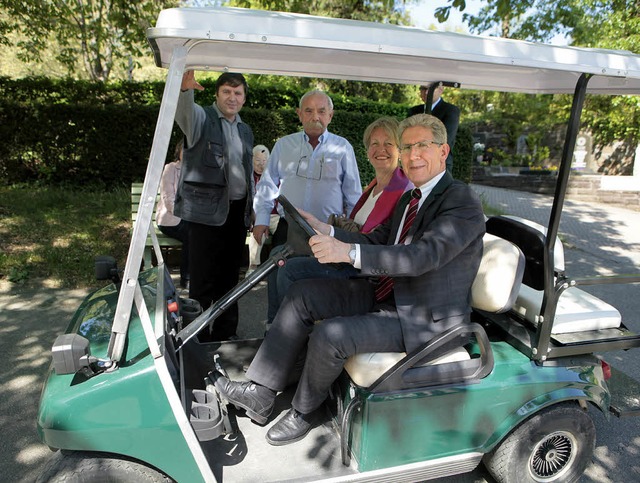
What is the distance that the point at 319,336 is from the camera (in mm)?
2037

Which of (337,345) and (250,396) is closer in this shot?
(337,345)

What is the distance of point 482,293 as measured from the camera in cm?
227

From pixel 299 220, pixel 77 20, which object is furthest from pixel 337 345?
pixel 77 20

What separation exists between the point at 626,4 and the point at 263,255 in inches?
473

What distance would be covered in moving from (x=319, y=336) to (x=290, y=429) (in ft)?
1.46

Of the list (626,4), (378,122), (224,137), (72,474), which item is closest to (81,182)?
(224,137)

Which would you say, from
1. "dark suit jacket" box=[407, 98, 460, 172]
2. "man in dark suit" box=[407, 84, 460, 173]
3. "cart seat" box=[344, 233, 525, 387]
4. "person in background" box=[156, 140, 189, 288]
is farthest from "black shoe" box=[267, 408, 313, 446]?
"person in background" box=[156, 140, 189, 288]

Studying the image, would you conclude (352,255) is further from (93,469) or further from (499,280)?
(93,469)

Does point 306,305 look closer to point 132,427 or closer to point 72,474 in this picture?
point 132,427

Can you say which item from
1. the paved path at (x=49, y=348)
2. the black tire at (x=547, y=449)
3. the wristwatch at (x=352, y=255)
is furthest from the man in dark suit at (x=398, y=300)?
the paved path at (x=49, y=348)

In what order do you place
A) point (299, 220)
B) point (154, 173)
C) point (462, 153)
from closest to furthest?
point (154, 173), point (299, 220), point (462, 153)

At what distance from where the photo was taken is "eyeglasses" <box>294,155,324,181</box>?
10.5ft

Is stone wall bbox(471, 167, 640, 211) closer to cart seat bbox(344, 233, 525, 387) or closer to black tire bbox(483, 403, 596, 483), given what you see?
black tire bbox(483, 403, 596, 483)

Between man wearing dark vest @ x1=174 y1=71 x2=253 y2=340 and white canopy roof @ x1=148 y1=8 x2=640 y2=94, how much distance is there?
0.47m
